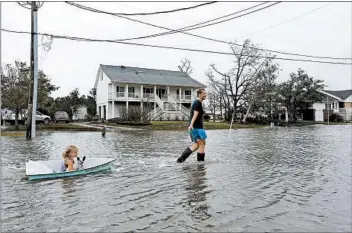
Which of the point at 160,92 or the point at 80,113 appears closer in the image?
the point at 160,92

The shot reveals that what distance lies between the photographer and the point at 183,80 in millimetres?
55656

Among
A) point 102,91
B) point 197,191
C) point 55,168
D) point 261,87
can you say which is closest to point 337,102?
point 261,87

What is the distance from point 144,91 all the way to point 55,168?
44.6 m

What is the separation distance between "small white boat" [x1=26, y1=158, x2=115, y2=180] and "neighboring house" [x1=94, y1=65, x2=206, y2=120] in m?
37.9

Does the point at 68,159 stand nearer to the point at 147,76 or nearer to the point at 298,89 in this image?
the point at 147,76

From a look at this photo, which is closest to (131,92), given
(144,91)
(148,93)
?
(144,91)

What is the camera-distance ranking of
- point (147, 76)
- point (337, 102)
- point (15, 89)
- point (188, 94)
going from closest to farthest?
1. point (15, 89)
2. point (147, 76)
3. point (188, 94)
4. point (337, 102)

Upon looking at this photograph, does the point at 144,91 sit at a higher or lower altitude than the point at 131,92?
higher

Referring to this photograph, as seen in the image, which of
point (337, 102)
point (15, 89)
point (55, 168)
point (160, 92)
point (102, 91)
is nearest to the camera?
point (55, 168)

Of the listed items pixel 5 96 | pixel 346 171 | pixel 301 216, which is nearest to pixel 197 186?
pixel 301 216

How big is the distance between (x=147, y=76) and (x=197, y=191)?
157 ft

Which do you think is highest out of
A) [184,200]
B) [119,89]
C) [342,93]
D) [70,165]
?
[342,93]

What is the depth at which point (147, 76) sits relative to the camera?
174ft

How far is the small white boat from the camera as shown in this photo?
7152mm
